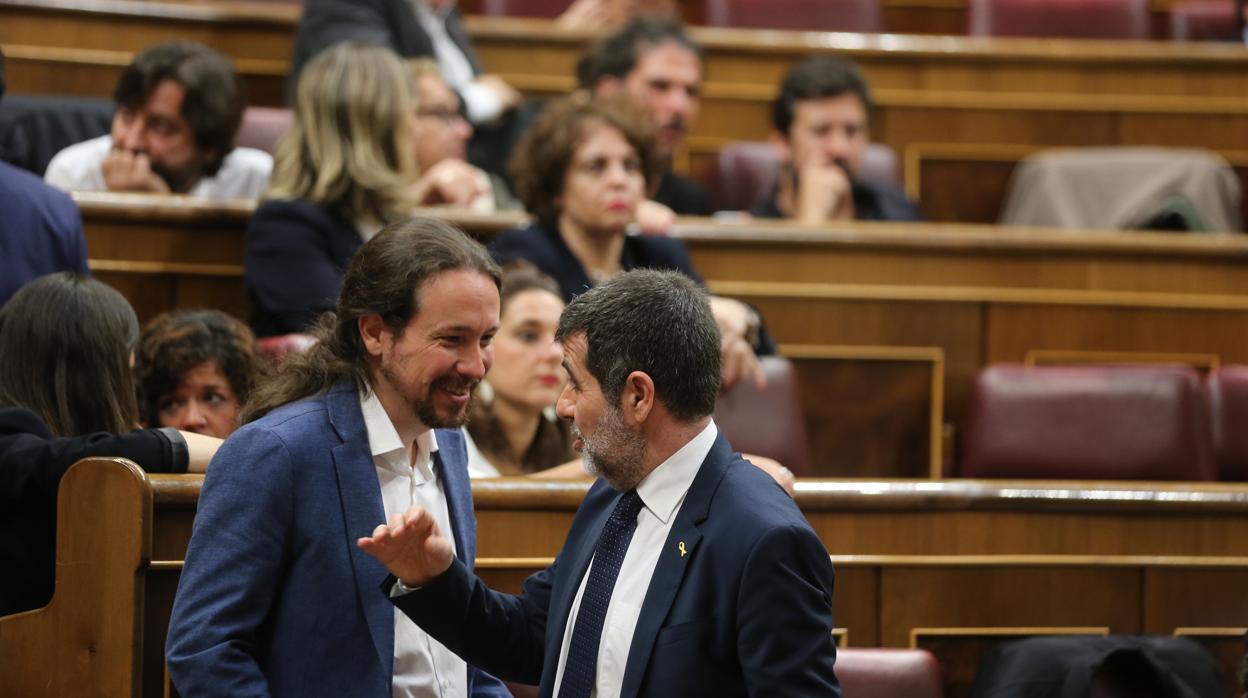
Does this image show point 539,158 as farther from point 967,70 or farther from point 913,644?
point 967,70

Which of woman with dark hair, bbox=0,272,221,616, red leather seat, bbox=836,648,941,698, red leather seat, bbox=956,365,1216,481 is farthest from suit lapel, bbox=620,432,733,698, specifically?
red leather seat, bbox=956,365,1216,481

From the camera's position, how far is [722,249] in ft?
5.82

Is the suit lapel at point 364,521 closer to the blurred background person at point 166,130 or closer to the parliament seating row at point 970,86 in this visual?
the blurred background person at point 166,130

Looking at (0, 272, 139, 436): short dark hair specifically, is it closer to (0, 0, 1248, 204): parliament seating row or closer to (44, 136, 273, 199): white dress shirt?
(44, 136, 273, 199): white dress shirt

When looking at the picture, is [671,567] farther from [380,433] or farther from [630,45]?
[630,45]

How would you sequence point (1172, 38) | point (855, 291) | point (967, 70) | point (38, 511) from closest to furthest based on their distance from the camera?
point (38, 511) → point (855, 291) → point (967, 70) → point (1172, 38)

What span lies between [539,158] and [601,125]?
7cm

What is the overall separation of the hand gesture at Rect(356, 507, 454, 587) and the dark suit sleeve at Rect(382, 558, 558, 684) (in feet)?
0.04

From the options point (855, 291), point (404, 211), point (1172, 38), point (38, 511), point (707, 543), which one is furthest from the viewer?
point (1172, 38)

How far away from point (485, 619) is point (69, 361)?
0.38m

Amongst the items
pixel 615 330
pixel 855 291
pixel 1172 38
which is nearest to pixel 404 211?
pixel 855 291

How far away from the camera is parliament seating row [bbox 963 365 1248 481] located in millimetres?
1539

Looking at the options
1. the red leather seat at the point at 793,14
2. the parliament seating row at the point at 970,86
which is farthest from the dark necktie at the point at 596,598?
the red leather seat at the point at 793,14

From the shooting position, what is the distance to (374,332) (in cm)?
90
